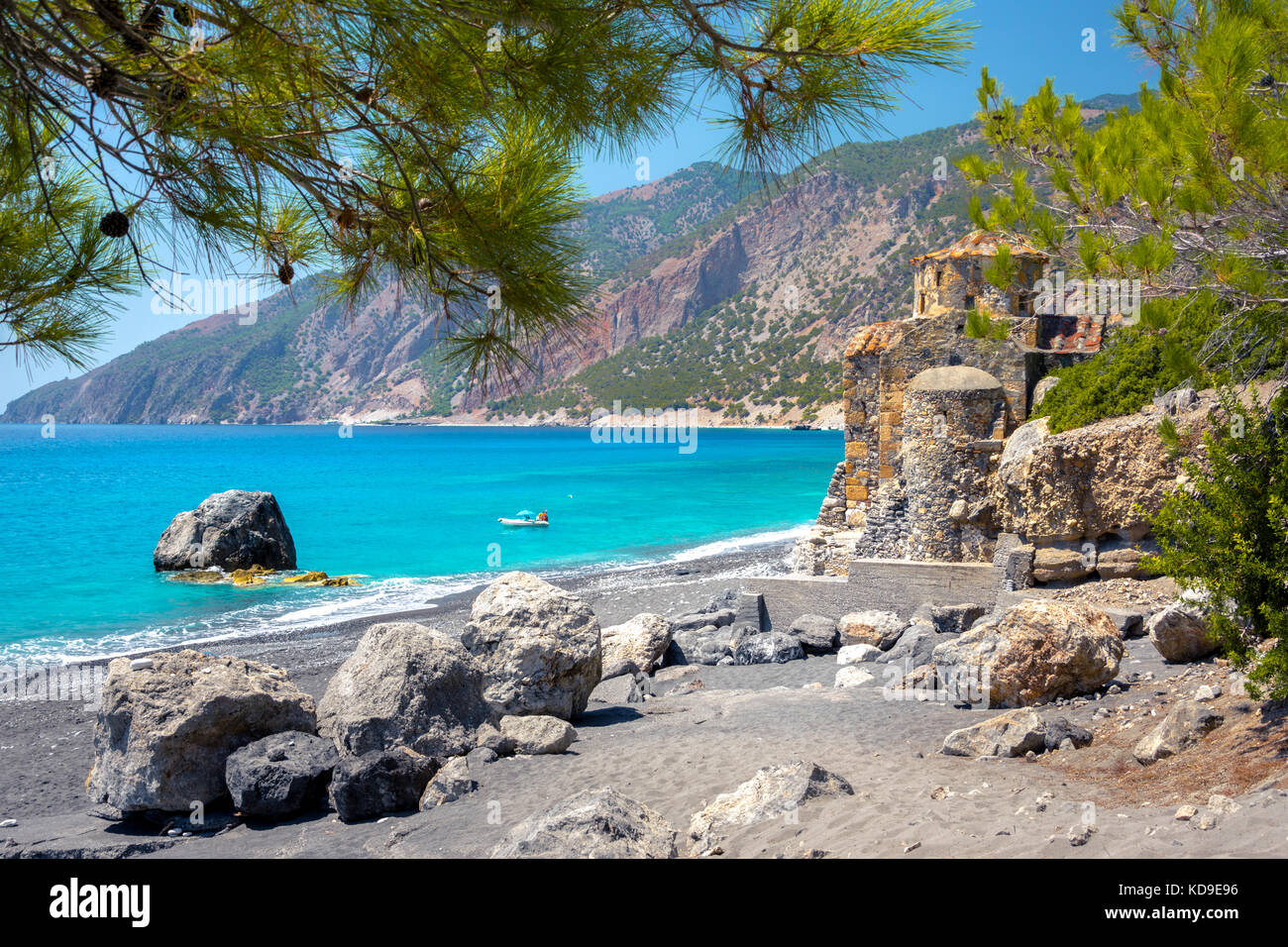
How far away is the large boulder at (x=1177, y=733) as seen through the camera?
4.81 meters

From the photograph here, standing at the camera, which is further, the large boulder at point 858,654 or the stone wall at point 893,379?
the stone wall at point 893,379

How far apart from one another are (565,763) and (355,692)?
1.74 m

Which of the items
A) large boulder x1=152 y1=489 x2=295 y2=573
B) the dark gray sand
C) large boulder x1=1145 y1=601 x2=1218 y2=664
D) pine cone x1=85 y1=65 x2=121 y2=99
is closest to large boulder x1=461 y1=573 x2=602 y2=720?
the dark gray sand

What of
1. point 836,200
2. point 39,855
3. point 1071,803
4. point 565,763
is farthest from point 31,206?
point 836,200

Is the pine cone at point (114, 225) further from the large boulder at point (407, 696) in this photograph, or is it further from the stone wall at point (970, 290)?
the stone wall at point (970, 290)

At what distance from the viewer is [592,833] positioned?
13.8 ft

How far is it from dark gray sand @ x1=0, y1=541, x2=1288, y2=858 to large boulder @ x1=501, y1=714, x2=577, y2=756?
0.11 m

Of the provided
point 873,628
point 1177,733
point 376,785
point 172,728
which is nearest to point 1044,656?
point 1177,733

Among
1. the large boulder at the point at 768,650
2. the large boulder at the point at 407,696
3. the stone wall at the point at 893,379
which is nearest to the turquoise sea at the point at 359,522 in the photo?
the large boulder at the point at 768,650

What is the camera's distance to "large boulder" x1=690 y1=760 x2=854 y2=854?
183 inches

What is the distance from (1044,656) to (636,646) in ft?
18.3

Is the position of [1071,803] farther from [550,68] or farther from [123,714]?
[123,714]

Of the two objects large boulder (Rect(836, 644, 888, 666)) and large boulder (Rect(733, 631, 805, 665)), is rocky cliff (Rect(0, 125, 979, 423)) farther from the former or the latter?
large boulder (Rect(836, 644, 888, 666))

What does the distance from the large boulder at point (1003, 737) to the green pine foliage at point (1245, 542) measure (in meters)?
1.19
